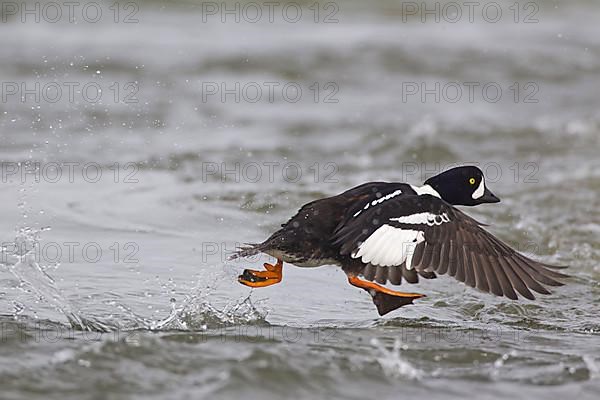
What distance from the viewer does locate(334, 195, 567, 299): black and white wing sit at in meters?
5.81

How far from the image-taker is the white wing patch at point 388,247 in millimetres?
5796

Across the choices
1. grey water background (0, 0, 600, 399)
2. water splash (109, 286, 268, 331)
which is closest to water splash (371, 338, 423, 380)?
grey water background (0, 0, 600, 399)

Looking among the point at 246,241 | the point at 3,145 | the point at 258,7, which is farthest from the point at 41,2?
the point at 246,241

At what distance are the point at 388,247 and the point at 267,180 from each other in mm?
4245

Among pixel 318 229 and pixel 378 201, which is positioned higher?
pixel 378 201

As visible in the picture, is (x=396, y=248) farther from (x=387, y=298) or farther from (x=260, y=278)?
(x=260, y=278)

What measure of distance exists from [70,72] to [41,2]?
564 centimetres

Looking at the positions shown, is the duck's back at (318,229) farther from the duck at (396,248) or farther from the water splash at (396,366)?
the water splash at (396,366)

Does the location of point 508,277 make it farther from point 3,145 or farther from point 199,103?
point 199,103

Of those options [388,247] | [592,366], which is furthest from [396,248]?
[592,366]

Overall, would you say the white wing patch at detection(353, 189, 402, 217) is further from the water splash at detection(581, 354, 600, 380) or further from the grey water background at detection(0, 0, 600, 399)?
the water splash at detection(581, 354, 600, 380)

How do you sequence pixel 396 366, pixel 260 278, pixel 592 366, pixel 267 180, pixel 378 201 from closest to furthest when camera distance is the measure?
pixel 396 366, pixel 592 366, pixel 378 201, pixel 260 278, pixel 267 180

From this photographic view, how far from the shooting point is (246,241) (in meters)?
7.73

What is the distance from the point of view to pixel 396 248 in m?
5.83
